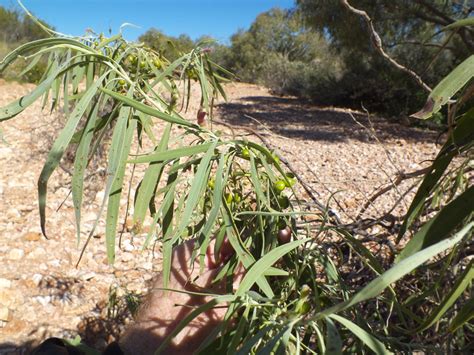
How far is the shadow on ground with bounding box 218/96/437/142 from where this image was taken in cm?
594

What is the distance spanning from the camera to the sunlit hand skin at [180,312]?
1016 millimetres

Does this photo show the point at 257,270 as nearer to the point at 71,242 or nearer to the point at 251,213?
the point at 251,213

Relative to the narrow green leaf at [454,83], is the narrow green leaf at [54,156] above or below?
below

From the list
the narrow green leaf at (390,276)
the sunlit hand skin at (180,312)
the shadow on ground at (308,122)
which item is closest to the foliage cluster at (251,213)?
the narrow green leaf at (390,276)

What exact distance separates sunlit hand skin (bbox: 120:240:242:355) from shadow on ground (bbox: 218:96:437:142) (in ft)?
12.9

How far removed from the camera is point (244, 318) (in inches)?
25.0

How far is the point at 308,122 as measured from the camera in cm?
747

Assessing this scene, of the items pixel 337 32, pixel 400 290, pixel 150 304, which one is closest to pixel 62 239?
pixel 150 304

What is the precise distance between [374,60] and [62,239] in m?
7.42

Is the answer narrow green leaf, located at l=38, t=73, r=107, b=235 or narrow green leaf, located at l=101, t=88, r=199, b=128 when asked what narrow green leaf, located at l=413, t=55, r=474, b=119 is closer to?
narrow green leaf, located at l=101, t=88, r=199, b=128

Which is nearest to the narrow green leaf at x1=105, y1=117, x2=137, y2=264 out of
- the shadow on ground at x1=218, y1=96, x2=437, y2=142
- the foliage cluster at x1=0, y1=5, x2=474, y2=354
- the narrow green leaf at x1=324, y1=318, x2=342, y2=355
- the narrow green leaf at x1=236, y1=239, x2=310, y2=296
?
the foliage cluster at x1=0, y1=5, x2=474, y2=354

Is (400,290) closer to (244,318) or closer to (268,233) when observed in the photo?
(268,233)

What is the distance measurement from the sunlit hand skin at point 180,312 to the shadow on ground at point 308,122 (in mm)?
3947

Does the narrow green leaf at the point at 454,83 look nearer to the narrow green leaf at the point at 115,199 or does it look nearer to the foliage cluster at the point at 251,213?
Result: the foliage cluster at the point at 251,213
